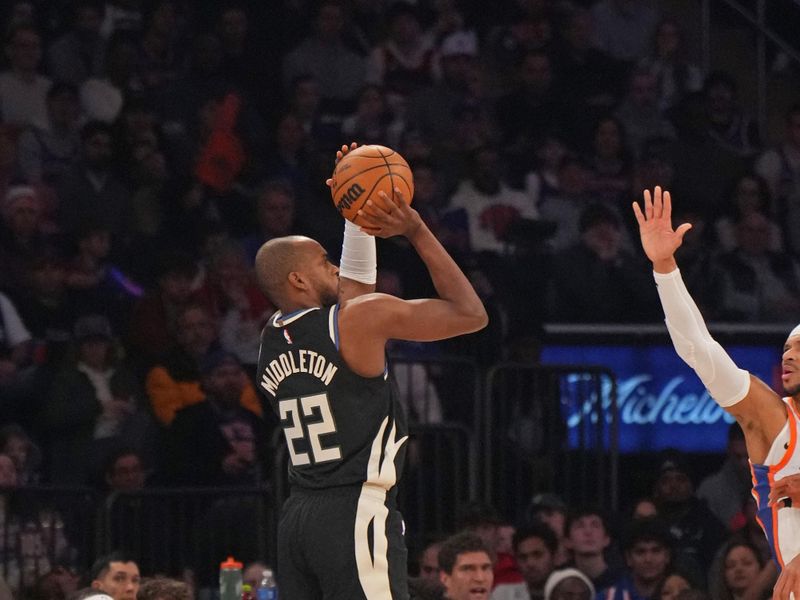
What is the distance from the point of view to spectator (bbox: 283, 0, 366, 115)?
1459cm

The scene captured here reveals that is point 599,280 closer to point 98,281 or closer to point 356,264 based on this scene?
point 98,281

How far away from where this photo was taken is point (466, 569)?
31.3ft

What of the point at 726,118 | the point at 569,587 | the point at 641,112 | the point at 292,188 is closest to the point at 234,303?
the point at 292,188

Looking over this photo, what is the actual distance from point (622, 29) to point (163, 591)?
8.83 m

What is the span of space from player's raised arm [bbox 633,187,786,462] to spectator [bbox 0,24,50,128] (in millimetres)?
7397

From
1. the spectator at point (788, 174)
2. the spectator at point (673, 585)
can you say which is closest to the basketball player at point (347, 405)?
the spectator at point (673, 585)

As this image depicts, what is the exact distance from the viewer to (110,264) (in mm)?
12578

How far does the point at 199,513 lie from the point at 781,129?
25.2 ft

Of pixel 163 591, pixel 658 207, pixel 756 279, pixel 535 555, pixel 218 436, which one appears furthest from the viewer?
pixel 756 279

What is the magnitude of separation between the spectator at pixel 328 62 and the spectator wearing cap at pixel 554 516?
432cm

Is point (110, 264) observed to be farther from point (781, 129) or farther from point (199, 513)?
point (781, 129)

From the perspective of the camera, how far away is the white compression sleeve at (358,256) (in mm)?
6793

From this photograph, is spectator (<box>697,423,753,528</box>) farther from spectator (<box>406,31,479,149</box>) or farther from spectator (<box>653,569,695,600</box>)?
spectator (<box>406,31,479,149</box>)

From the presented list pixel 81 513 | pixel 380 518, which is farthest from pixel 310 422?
pixel 81 513
